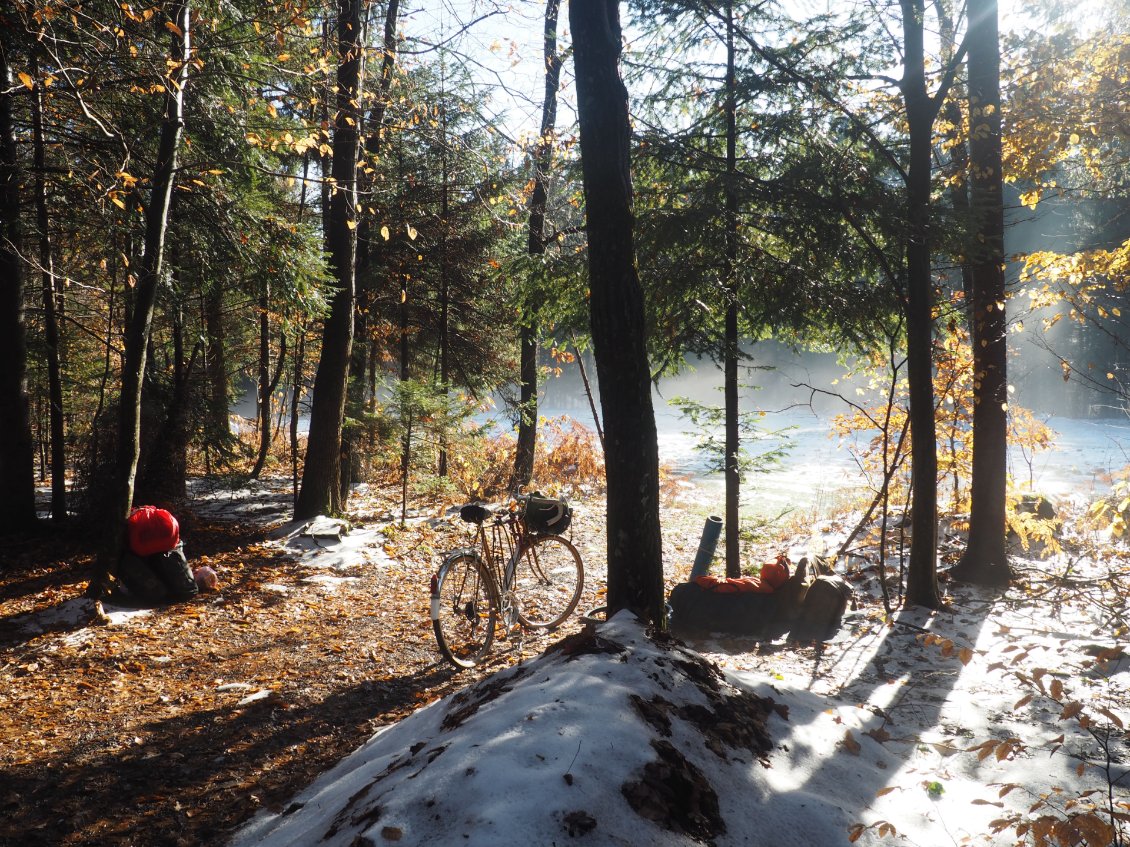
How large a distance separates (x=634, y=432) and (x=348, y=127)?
21.8ft

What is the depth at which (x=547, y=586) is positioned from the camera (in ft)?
22.9

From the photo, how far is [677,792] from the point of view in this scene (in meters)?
2.26

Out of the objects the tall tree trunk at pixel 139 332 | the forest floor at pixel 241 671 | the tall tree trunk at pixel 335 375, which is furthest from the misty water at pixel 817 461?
the tall tree trunk at pixel 139 332

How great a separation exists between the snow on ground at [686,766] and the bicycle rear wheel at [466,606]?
1.30 metres

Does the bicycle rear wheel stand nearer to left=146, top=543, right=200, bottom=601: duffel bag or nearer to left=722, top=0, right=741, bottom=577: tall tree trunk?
left=146, top=543, right=200, bottom=601: duffel bag

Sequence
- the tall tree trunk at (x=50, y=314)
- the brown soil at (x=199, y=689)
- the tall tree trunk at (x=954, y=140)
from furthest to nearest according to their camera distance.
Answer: the tall tree trunk at (x=954, y=140)
the tall tree trunk at (x=50, y=314)
the brown soil at (x=199, y=689)

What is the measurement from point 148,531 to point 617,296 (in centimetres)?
456

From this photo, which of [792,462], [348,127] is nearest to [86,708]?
[348,127]

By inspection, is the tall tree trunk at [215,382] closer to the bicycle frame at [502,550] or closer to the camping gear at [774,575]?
the bicycle frame at [502,550]

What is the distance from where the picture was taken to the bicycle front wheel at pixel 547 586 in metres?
5.90

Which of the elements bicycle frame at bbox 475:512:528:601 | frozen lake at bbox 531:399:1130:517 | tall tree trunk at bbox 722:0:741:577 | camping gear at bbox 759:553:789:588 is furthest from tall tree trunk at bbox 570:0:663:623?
frozen lake at bbox 531:399:1130:517

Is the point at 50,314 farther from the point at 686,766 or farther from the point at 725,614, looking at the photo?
the point at 686,766

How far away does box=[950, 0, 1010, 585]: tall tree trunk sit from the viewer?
6848mm

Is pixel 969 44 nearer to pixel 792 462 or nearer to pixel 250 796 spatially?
pixel 250 796
